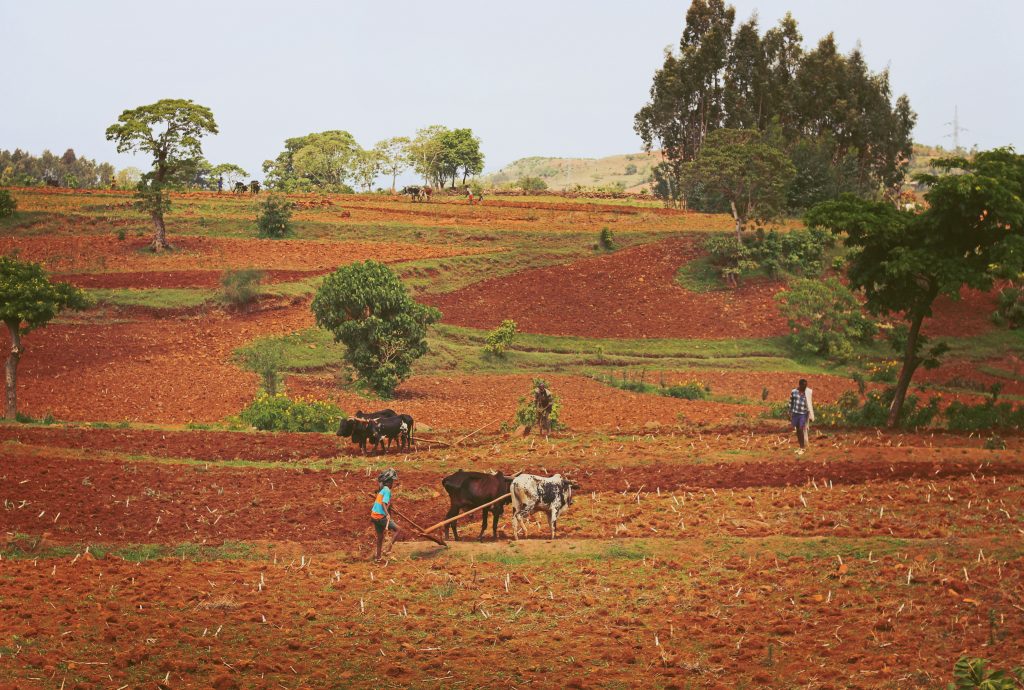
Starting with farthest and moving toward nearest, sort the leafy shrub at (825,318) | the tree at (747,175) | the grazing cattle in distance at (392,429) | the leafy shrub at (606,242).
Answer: the leafy shrub at (606,242) < the tree at (747,175) < the leafy shrub at (825,318) < the grazing cattle in distance at (392,429)

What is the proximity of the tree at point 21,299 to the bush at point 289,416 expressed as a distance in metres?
6.29

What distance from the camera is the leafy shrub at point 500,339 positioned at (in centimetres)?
4600

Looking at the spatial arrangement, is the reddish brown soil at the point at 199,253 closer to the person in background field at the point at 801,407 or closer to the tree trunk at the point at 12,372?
the tree trunk at the point at 12,372

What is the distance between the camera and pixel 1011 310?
49.1 metres

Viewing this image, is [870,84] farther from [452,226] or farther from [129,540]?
[129,540]

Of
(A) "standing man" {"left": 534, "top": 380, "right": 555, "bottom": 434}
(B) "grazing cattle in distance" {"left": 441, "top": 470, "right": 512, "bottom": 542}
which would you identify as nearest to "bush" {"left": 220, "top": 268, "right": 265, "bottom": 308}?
(A) "standing man" {"left": 534, "top": 380, "right": 555, "bottom": 434}

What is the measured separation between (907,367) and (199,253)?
42849 millimetres

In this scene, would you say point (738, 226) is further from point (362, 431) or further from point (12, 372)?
point (12, 372)

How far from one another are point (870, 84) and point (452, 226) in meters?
40.6

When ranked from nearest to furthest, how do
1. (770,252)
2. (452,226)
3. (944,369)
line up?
(944,369) < (770,252) < (452,226)

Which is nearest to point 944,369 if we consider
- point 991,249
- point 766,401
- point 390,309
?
point 766,401

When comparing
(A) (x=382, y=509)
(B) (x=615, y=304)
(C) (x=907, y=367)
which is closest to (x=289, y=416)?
(A) (x=382, y=509)

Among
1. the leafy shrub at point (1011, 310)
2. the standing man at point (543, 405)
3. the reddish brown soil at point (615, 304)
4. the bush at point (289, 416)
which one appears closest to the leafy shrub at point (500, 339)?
the reddish brown soil at point (615, 304)

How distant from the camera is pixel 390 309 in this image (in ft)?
128
